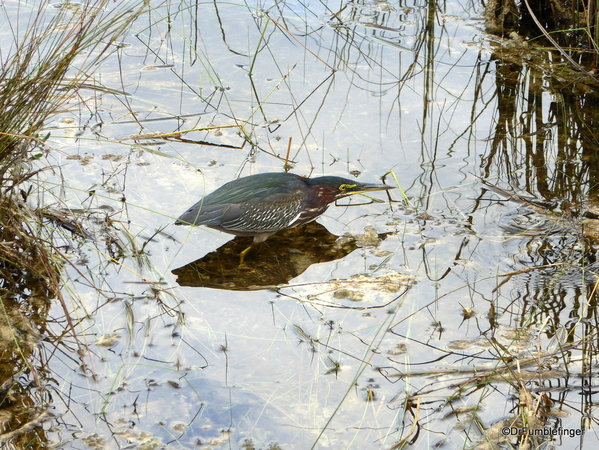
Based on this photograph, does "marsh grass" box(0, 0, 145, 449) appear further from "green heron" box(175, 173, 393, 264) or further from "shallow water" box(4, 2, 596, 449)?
"green heron" box(175, 173, 393, 264)

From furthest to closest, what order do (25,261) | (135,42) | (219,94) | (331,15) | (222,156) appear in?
(331,15), (135,42), (219,94), (222,156), (25,261)

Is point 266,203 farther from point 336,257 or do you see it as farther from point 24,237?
point 24,237

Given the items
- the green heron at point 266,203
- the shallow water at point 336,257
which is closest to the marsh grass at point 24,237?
the shallow water at point 336,257

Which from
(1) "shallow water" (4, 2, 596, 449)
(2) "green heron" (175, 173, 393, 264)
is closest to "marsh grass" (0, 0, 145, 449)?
(1) "shallow water" (4, 2, 596, 449)

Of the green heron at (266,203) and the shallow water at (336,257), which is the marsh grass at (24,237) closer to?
the shallow water at (336,257)

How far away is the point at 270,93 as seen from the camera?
6.90 meters

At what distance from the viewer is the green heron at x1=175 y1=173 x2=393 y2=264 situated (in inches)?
208

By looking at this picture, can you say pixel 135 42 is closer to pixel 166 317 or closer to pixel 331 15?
pixel 331 15

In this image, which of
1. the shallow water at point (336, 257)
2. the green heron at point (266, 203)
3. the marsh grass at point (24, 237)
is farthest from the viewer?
the green heron at point (266, 203)

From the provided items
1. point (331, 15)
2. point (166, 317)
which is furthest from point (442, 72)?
point (166, 317)

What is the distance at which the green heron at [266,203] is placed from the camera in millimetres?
5293

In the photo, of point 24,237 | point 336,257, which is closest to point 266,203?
point 336,257

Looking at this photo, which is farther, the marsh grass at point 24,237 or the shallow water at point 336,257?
the marsh grass at point 24,237

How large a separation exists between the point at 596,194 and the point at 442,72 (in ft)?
7.16
